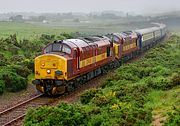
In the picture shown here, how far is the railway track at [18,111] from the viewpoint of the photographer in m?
21.6

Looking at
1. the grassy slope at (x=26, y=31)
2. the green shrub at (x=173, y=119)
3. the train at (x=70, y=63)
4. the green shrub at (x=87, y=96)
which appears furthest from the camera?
the grassy slope at (x=26, y=31)

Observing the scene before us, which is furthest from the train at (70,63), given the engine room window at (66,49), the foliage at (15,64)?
the foliage at (15,64)

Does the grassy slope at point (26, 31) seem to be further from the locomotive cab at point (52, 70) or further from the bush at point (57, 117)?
the bush at point (57, 117)

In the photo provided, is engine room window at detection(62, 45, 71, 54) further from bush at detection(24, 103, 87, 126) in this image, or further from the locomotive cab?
bush at detection(24, 103, 87, 126)

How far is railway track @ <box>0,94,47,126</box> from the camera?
21.6 metres

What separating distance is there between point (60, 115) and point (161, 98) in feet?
25.1

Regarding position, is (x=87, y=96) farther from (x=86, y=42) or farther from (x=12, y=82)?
(x=86, y=42)

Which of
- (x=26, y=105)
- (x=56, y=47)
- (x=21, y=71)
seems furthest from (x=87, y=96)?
(x=21, y=71)

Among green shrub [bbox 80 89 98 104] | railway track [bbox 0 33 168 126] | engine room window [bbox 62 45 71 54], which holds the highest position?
engine room window [bbox 62 45 71 54]

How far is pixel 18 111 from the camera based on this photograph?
24.0 m

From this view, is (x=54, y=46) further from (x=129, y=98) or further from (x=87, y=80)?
(x=129, y=98)

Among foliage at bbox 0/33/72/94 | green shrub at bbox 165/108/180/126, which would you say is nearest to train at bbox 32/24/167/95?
foliage at bbox 0/33/72/94

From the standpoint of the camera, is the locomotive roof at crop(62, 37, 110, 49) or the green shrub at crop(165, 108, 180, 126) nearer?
the green shrub at crop(165, 108, 180, 126)

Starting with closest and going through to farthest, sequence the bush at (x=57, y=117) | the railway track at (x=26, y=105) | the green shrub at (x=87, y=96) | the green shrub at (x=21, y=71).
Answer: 1. the bush at (x=57, y=117)
2. the railway track at (x=26, y=105)
3. the green shrub at (x=87, y=96)
4. the green shrub at (x=21, y=71)
